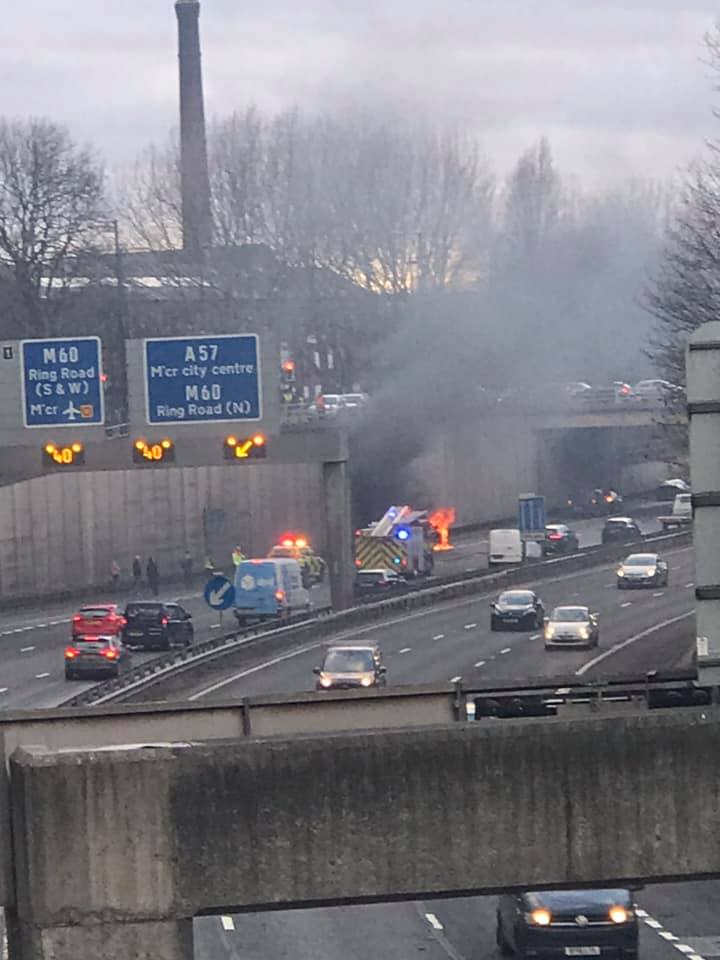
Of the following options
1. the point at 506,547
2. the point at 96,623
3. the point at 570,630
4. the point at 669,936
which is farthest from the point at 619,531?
the point at 669,936

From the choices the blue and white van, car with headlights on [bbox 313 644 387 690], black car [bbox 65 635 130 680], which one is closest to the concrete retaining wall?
the blue and white van

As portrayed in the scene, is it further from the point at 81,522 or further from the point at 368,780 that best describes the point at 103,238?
the point at 368,780

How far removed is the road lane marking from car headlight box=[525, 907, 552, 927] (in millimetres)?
21176

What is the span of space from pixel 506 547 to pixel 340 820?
5685cm

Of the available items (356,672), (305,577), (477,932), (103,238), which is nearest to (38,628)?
(305,577)

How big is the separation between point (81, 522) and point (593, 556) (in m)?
17.1

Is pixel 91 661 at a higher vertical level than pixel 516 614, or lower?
higher

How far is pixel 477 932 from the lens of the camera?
20.2 meters

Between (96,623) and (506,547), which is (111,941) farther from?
(506,547)

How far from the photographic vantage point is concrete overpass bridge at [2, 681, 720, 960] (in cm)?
1142

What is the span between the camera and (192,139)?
317 ft

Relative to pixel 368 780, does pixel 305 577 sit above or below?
below

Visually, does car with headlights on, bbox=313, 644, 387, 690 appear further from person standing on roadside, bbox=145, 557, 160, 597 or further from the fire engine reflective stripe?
the fire engine reflective stripe

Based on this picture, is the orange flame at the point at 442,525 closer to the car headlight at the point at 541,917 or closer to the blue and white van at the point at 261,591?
the blue and white van at the point at 261,591
